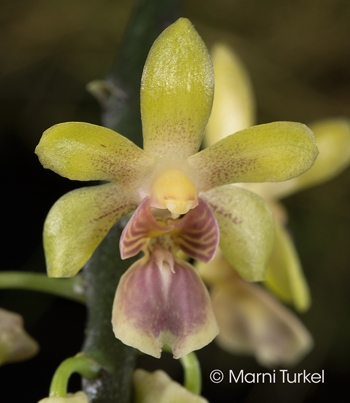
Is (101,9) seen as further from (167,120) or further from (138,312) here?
(138,312)

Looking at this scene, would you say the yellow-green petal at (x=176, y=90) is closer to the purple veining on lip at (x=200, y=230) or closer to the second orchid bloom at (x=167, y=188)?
the second orchid bloom at (x=167, y=188)

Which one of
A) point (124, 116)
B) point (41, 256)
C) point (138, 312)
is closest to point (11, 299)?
point (41, 256)

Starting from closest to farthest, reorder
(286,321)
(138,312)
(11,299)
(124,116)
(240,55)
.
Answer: (138,312) < (124,116) < (286,321) < (11,299) < (240,55)

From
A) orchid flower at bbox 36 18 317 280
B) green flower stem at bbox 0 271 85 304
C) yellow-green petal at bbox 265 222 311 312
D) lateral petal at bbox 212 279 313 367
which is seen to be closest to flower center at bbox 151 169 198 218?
orchid flower at bbox 36 18 317 280

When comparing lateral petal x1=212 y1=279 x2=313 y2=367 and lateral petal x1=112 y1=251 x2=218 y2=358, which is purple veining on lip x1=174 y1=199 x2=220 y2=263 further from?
lateral petal x1=212 y1=279 x2=313 y2=367

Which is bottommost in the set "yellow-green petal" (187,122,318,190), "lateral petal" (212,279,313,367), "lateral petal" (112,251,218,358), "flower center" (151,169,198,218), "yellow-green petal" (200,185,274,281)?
"lateral petal" (212,279,313,367)

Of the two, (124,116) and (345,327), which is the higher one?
(124,116)
